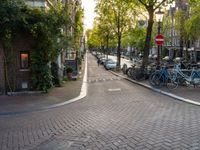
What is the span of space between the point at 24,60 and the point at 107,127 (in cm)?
851

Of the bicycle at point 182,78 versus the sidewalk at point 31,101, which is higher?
the bicycle at point 182,78

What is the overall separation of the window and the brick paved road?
484 cm

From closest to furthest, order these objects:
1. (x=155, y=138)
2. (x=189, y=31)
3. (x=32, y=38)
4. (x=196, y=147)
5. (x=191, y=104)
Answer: (x=196, y=147), (x=155, y=138), (x=191, y=104), (x=32, y=38), (x=189, y=31)

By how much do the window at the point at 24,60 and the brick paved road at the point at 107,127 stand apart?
4.84 meters

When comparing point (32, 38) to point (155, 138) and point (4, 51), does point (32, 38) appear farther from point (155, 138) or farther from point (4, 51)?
point (155, 138)

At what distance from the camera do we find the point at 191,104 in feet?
36.6

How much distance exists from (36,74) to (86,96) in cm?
285

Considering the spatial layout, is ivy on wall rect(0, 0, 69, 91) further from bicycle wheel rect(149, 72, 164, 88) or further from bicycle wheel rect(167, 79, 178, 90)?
bicycle wheel rect(167, 79, 178, 90)

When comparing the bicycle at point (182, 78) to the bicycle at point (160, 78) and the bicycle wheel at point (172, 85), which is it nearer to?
the bicycle wheel at point (172, 85)

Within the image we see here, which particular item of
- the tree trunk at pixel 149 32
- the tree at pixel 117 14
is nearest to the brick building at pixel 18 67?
the tree trunk at pixel 149 32

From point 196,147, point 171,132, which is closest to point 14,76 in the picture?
point 171,132

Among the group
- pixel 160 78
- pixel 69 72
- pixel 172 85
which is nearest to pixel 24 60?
pixel 69 72

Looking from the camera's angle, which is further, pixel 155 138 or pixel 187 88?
pixel 187 88

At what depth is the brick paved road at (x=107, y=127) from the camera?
6.54 meters
